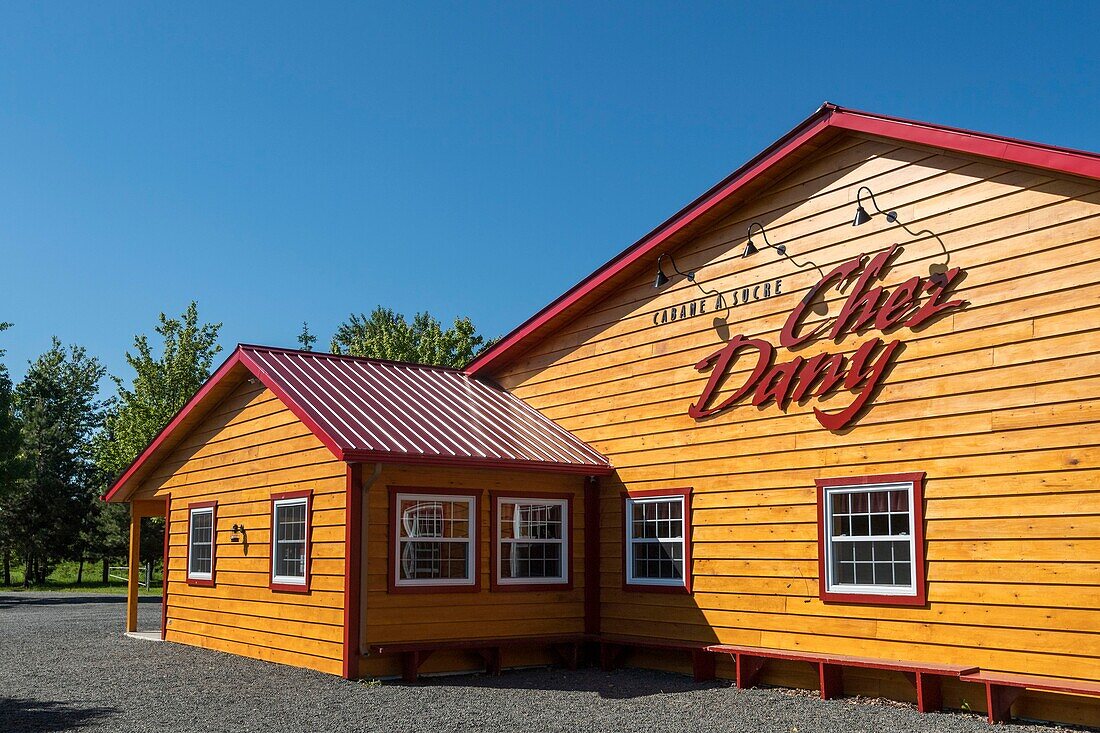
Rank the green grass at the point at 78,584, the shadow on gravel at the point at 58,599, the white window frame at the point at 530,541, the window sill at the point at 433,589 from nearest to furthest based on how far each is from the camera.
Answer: the window sill at the point at 433,589
the white window frame at the point at 530,541
the shadow on gravel at the point at 58,599
the green grass at the point at 78,584

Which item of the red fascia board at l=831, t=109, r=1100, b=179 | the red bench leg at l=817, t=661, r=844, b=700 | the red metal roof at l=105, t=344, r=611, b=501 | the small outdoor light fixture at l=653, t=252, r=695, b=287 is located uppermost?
the red fascia board at l=831, t=109, r=1100, b=179

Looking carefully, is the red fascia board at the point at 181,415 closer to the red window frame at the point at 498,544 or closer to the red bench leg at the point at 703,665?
the red window frame at the point at 498,544

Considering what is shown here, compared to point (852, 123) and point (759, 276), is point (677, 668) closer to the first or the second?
→ point (759, 276)

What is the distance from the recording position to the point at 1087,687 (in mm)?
8805

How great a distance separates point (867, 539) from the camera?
11031 millimetres

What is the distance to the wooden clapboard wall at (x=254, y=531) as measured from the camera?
1279 centimetres

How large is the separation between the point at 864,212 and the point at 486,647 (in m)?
7.02

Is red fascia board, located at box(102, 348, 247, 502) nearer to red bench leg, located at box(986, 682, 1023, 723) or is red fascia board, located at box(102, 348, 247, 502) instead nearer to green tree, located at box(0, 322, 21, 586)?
red bench leg, located at box(986, 682, 1023, 723)

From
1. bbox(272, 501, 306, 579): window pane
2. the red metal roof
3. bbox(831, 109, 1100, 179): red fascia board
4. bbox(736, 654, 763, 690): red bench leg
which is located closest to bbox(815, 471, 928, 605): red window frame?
bbox(736, 654, 763, 690): red bench leg

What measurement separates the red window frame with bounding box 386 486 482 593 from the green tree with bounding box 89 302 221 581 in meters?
26.1

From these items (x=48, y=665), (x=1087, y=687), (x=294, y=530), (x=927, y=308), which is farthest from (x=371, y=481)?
(x=1087, y=687)

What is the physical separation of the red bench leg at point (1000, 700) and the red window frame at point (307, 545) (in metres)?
8.06

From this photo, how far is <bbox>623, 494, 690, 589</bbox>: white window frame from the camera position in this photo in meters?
13.1

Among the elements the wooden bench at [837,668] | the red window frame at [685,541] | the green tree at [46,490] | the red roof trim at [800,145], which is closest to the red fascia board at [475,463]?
the red window frame at [685,541]
